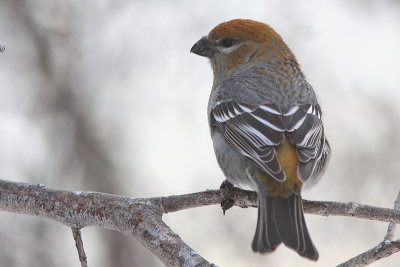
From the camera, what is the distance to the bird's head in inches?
233

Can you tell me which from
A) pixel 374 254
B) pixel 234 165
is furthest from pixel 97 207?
pixel 374 254

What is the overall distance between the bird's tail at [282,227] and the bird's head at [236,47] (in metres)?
1.94

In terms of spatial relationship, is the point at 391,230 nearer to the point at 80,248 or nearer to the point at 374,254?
the point at 374,254

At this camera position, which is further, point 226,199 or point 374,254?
point 226,199

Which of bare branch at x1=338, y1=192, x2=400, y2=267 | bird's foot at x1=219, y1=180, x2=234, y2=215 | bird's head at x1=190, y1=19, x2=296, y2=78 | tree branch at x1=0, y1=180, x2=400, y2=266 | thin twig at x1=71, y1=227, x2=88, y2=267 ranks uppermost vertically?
bird's head at x1=190, y1=19, x2=296, y2=78

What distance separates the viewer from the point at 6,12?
826 cm

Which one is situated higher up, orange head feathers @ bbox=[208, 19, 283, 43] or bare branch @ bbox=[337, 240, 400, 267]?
orange head feathers @ bbox=[208, 19, 283, 43]

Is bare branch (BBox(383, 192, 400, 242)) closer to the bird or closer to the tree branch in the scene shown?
the tree branch

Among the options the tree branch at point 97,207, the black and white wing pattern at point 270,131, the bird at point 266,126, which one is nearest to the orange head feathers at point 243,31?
the bird at point 266,126

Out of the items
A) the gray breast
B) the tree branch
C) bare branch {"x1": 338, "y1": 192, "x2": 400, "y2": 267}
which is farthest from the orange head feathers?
bare branch {"x1": 338, "y1": 192, "x2": 400, "y2": 267}

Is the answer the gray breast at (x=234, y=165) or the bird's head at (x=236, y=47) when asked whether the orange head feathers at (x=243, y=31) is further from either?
the gray breast at (x=234, y=165)

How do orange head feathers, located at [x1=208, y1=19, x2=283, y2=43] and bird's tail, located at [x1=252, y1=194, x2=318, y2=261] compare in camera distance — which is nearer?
bird's tail, located at [x1=252, y1=194, x2=318, y2=261]

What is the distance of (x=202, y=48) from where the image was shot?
6.03m

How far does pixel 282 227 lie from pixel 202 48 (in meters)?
2.43
